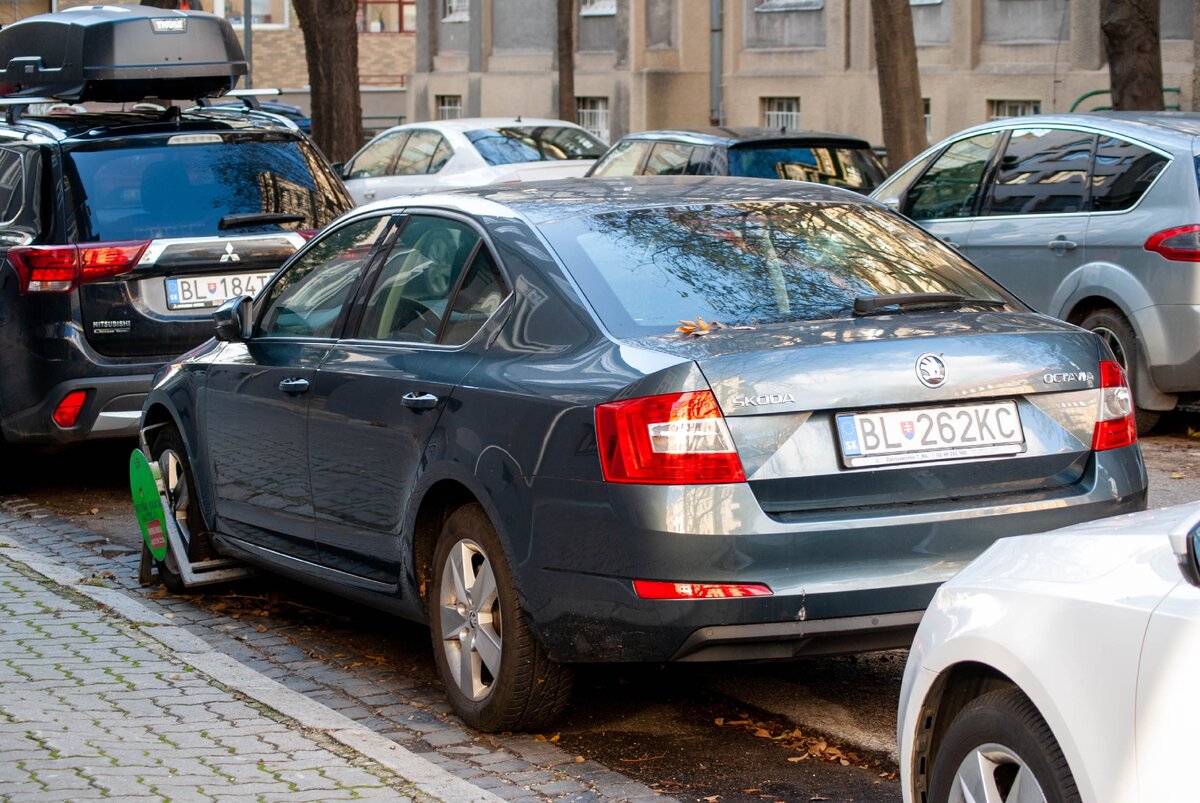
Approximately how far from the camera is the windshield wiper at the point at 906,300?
541 centimetres

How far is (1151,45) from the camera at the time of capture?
16281 mm

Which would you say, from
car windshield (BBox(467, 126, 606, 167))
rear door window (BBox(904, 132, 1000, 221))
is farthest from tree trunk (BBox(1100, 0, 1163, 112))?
car windshield (BBox(467, 126, 606, 167))

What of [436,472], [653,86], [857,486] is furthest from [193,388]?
[653,86]

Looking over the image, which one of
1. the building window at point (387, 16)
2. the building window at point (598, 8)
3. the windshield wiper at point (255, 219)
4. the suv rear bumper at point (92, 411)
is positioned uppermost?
the building window at point (387, 16)

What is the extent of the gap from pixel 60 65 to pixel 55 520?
106 inches

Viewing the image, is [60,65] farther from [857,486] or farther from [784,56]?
[784,56]

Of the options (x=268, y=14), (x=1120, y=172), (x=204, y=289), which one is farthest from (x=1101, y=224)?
(x=268, y=14)

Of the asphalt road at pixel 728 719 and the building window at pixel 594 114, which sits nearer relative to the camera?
the asphalt road at pixel 728 719

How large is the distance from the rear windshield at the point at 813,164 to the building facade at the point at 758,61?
8.85 metres

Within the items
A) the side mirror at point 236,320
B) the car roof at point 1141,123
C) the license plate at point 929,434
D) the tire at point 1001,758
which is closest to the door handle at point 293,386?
the side mirror at point 236,320

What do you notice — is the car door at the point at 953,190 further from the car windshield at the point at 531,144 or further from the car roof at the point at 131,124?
the car windshield at the point at 531,144

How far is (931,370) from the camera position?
16.5ft

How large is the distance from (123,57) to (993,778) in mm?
7839

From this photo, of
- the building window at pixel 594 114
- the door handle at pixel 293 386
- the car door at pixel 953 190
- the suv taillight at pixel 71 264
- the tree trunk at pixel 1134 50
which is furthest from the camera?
the building window at pixel 594 114
